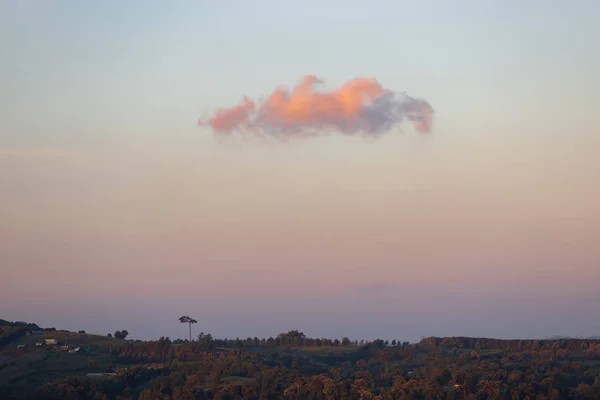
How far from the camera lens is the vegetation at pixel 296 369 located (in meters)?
86.1

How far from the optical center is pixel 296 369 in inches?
3991

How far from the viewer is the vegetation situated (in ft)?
282

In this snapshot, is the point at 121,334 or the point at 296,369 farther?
the point at 121,334

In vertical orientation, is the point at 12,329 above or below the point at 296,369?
above

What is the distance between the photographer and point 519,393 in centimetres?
8612

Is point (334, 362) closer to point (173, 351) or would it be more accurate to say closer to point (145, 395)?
point (173, 351)

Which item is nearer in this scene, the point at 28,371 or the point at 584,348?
the point at 28,371

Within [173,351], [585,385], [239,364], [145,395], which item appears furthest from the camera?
[173,351]

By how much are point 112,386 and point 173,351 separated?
30536mm

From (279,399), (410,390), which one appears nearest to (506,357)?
(410,390)

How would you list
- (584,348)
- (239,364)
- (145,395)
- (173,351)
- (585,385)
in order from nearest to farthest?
(145,395) < (585,385) < (239,364) < (173,351) < (584,348)

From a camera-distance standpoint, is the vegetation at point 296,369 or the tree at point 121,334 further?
the tree at point 121,334

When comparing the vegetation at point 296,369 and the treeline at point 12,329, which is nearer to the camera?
the vegetation at point 296,369

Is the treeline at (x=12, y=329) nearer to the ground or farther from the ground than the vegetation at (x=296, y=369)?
farther from the ground
